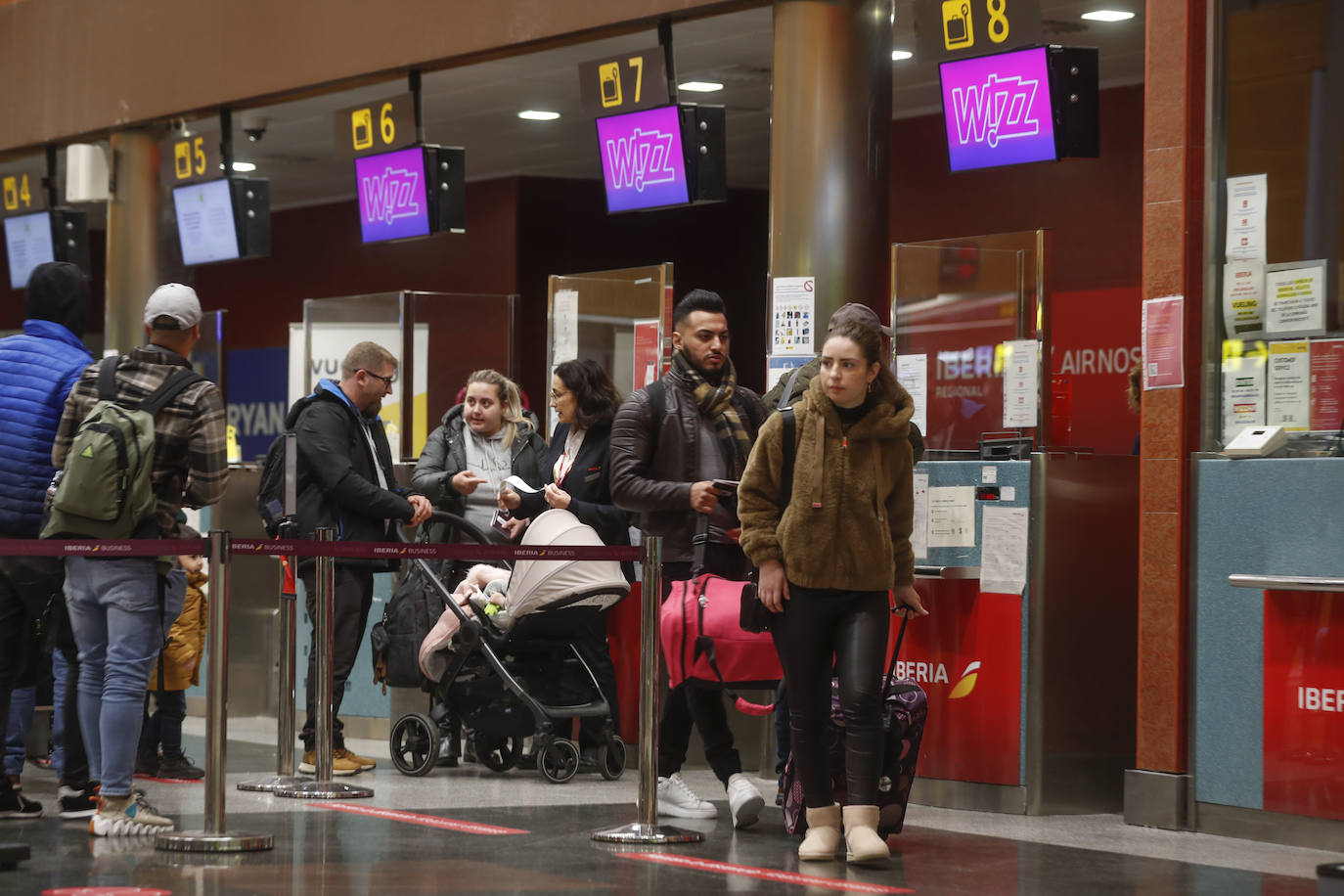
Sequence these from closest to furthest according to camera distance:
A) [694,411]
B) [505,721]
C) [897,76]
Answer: [694,411]
[505,721]
[897,76]

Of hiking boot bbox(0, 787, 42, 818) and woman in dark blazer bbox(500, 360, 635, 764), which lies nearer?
hiking boot bbox(0, 787, 42, 818)

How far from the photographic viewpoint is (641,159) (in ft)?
29.2

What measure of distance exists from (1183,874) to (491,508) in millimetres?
3692

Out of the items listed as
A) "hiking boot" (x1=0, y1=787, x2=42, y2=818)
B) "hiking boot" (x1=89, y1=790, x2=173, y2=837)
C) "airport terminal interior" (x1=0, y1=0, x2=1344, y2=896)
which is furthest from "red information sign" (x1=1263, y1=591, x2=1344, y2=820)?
"hiking boot" (x1=0, y1=787, x2=42, y2=818)

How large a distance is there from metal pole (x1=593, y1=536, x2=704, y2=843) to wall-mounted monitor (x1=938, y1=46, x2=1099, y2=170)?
8.23ft

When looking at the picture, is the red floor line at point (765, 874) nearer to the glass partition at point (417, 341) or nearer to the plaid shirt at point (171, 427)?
the plaid shirt at point (171, 427)

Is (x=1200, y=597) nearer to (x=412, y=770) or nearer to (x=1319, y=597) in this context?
(x=1319, y=597)

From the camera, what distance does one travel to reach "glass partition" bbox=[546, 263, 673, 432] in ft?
27.0

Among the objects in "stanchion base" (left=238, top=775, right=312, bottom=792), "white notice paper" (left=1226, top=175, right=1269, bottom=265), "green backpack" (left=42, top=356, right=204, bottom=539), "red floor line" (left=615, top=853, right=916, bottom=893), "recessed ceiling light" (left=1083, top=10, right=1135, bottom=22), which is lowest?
"stanchion base" (left=238, top=775, right=312, bottom=792)

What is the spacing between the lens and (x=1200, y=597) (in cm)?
626

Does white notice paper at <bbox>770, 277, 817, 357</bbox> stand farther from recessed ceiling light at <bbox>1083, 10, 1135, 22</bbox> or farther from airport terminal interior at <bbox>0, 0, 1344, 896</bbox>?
recessed ceiling light at <bbox>1083, 10, 1135, 22</bbox>

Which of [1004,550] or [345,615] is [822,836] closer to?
[1004,550]

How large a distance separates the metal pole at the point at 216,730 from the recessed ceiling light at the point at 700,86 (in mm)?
6024

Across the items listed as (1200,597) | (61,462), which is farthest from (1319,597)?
(61,462)
